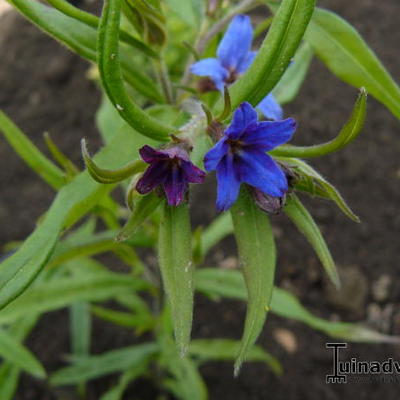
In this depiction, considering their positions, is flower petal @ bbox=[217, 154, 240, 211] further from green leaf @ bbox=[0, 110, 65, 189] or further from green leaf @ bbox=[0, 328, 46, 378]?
green leaf @ bbox=[0, 328, 46, 378]

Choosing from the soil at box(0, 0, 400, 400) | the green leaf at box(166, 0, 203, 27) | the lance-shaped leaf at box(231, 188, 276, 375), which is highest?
the green leaf at box(166, 0, 203, 27)

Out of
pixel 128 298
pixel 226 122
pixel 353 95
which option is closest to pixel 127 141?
pixel 226 122

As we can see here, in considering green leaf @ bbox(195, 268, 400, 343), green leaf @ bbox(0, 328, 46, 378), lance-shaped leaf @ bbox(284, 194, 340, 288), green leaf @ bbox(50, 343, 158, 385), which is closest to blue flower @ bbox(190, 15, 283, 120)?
lance-shaped leaf @ bbox(284, 194, 340, 288)

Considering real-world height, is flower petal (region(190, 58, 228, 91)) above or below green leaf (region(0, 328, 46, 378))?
above

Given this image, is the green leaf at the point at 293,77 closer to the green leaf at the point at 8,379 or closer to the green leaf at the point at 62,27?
the green leaf at the point at 62,27

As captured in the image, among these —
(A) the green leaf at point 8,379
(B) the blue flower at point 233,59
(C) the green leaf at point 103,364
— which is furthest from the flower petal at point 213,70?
(A) the green leaf at point 8,379

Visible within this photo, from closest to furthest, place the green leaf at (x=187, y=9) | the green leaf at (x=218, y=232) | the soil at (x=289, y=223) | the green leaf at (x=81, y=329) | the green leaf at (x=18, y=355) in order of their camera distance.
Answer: the green leaf at (x=187, y=9) < the green leaf at (x=18, y=355) < the green leaf at (x=218, y=232) < the green leaf at (x=81, y=329) < the soil at (x=289, y=223)
